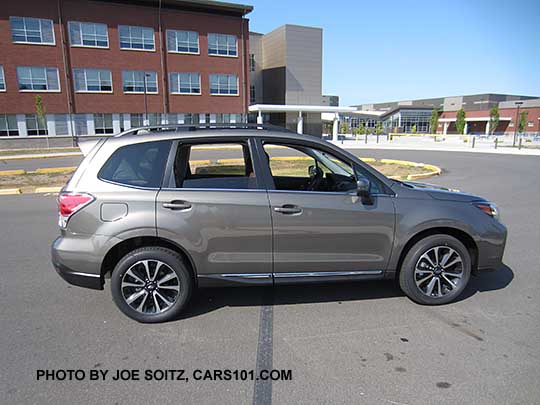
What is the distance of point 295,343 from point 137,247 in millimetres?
1742

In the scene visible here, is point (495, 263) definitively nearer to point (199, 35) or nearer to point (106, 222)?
point (106, 222)

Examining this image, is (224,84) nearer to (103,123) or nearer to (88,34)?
→ (103,123)

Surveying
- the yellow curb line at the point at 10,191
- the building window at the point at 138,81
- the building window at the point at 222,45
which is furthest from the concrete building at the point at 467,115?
the yellow curb line at the point at 10,191

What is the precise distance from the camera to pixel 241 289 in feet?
14.6

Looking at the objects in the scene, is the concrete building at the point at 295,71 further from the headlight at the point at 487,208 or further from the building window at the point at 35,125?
the headlight at the point at 487,208

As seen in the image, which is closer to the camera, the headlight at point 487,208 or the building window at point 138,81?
the headlight at point 487,208

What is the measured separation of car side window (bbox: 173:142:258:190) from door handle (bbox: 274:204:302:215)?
1.12 ft

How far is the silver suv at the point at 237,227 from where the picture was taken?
11.6ft

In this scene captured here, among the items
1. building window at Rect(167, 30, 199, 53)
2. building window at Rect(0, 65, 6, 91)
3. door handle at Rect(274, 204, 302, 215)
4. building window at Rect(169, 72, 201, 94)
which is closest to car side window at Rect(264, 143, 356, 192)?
door handle at Rect(274, 204, 302, 215)

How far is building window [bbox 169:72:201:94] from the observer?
38731mm

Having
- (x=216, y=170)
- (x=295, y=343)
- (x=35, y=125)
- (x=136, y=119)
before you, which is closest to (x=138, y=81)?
(x=136, y=119)

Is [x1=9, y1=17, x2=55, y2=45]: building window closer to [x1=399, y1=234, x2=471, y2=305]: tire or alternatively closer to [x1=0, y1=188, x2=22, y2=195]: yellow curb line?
[x1=0, y1=188, x2=22, y2=195]: yellow curb line

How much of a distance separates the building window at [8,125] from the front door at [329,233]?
37837 millimetres

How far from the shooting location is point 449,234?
159 inches
